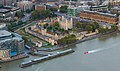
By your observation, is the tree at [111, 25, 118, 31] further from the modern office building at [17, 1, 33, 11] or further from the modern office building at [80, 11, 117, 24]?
the modern office building at [17, 1, 33, 11]

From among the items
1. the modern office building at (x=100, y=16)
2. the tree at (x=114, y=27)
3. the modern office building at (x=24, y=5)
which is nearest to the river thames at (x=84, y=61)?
the tree at (x=114, y=27)

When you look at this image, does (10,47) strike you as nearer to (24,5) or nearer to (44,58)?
(44,58)

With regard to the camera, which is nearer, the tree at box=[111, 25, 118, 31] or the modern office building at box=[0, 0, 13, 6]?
the tree at box=[111, 25, 118, 31]

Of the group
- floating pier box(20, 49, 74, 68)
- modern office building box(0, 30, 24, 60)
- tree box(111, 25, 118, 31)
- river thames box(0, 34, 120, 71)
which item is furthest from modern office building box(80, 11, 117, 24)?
modern office building box(0, 30, 24, 60)

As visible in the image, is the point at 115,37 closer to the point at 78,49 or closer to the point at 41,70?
the point at 78,49

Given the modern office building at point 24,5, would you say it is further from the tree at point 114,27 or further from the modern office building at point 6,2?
the tree at point 114,27

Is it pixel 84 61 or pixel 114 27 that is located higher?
pixel 114 27

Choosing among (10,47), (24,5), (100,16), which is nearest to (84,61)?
(10,47)

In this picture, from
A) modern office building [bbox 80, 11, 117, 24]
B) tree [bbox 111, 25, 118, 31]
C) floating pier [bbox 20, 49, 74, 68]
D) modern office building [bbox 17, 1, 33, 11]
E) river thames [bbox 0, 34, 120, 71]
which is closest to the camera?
river thames [bbox 0, 34, 120, 71]

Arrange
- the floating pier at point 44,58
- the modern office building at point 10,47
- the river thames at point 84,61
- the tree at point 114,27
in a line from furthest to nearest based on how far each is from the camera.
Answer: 1. the tree at point 114,27
2. the modern office building at point 10,47
3. the floating pier at point 44,58
4. the river thames at point 84,61
